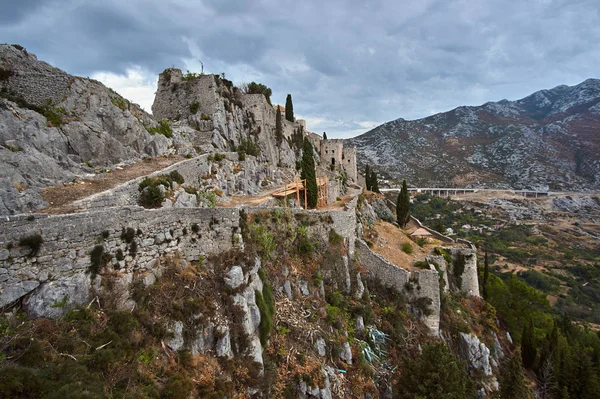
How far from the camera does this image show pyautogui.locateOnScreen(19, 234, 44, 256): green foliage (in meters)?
7.42

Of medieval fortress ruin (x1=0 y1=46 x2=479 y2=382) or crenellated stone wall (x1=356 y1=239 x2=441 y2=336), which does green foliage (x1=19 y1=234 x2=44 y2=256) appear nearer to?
medieval fortress ruin (x1=0 y1=46 x2=479 y2=382)

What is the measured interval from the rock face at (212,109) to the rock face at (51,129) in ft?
35.8

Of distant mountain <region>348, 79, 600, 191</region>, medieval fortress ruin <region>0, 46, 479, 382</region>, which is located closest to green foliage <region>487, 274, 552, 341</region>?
medieval fortress ruin <region>0, 46, 479, 382</region>

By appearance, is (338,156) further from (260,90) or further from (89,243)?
(89,243)

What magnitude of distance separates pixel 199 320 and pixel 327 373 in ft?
20.2

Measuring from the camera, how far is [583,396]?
2239cm

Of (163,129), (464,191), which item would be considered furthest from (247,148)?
(464,191)

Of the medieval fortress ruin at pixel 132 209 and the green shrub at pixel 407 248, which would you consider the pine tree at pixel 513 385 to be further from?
the green shrub at pixel 407 248

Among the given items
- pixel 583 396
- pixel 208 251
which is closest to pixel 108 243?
pixel 208 251

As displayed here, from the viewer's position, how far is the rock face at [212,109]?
106 ft

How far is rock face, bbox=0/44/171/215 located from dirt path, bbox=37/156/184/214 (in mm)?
451

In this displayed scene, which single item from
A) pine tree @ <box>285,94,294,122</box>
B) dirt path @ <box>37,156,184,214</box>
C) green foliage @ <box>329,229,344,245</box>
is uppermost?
pine tree @ <box>285,94,294,122</box>

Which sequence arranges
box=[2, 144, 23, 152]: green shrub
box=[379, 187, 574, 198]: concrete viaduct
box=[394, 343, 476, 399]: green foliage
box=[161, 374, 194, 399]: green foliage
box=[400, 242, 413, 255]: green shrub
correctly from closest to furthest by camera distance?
box=[161, 374, 194, 399]: green foliage
box=[394, 343, 476, 399]: green foliage
box=[2, 144, 23, 152]: green shrub
box=[400, 242, 413, 255]: green shrub
box=[379, 187, 574, 198]: concrete viaduct

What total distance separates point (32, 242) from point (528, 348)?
35542mm
